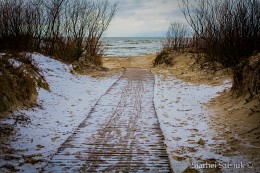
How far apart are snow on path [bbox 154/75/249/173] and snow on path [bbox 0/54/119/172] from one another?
200 centimetres

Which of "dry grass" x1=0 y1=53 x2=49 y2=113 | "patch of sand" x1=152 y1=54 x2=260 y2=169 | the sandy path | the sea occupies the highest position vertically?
the sea

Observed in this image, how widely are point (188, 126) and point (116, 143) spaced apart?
1877 millimetres

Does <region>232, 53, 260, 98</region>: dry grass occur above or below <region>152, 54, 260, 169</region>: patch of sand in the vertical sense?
above

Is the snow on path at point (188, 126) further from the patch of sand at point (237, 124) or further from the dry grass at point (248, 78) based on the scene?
the dry grass at point (248, 78)

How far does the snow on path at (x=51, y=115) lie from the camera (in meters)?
4.43

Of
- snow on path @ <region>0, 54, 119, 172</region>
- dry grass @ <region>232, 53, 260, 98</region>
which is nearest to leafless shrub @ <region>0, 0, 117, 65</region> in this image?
snow on path @ <region>0, 54, 119, 172</region>

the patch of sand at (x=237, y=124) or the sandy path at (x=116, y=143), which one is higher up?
→ the patch of sand at (x=237, y=124)

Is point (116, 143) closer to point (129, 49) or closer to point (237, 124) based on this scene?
point (237, 124)

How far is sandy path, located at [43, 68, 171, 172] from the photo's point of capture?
4.13 m

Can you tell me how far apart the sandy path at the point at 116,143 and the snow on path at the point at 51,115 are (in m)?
0.25

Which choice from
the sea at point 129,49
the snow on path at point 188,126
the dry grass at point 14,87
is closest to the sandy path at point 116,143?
the snow on path at point 188,126

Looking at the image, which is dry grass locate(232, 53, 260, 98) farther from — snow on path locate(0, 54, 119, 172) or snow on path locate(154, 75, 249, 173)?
snow on path locate(0, 54, 119, 172)

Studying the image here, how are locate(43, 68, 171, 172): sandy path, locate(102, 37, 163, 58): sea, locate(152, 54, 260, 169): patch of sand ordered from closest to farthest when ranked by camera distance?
locate(43, 68, 171, 172): sandy path
locate(152, 54, 260, 169): patch of sand
locate(102, 37, 163, 58): sea

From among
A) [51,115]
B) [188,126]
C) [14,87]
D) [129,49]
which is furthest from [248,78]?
[129,49]
